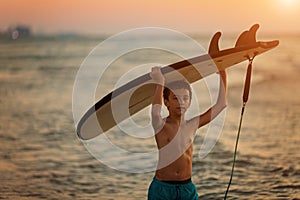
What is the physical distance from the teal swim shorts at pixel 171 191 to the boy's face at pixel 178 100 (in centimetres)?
40

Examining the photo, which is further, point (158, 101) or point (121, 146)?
point (121, 146)

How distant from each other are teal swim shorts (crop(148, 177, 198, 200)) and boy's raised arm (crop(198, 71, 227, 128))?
15.6 inches

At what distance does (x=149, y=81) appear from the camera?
3609 mm

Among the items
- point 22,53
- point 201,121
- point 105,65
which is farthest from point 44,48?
point 201,121

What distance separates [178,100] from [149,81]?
0.19 metres

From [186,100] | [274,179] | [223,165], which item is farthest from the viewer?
[223,165]

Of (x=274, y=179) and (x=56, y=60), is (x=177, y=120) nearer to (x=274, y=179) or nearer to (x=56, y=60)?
(x=274, y=179)

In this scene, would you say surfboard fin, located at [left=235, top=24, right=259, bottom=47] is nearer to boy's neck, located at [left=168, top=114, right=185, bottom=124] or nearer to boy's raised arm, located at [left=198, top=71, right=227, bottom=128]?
boy's raised arm, located at [left=198, top=71, right=227, bottom=128]

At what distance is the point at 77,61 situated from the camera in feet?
74.3

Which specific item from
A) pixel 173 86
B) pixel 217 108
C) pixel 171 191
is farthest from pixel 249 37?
pixel 171 191

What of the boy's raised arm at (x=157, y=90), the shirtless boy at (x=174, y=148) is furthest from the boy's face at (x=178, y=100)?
the boy's raised arm at (x=157, y=90)

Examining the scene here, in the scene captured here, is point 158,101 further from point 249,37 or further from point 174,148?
point 249,37

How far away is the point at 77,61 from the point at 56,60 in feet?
2.36

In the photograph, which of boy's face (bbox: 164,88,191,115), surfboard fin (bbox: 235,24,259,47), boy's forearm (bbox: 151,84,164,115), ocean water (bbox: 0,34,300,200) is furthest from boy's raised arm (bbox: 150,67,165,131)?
ocean water (bbox: 0,34,300,200)
